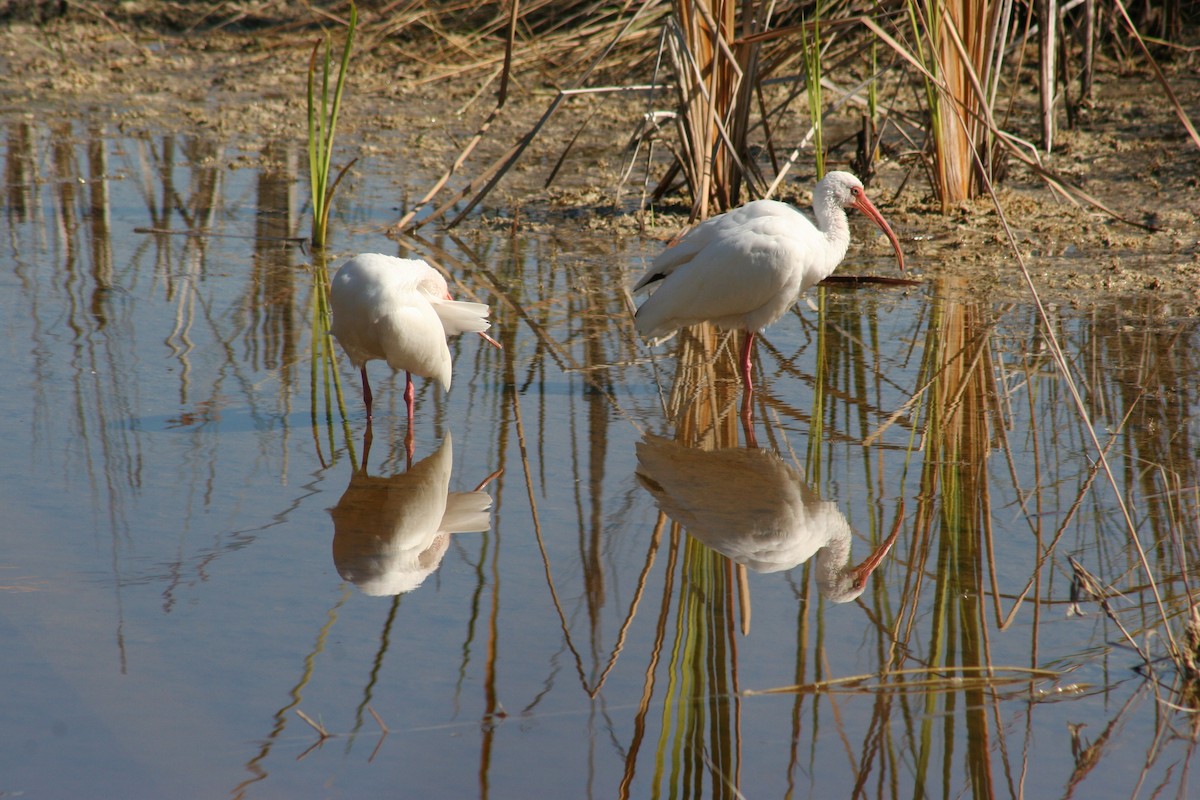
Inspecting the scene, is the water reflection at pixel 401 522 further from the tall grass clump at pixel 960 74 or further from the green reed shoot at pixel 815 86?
the tall grass clump at pixel 960 74

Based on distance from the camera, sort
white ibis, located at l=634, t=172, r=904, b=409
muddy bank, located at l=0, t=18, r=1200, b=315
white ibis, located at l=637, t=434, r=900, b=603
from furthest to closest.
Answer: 1. muddy bank, located at l=0, t=18, r=1200, b=315
2. white ibis, located at l=634, t=172, r=904, b=409
3. white ibis, located at l=637, t=434, r=900, b=603

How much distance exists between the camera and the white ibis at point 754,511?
3.48 metres

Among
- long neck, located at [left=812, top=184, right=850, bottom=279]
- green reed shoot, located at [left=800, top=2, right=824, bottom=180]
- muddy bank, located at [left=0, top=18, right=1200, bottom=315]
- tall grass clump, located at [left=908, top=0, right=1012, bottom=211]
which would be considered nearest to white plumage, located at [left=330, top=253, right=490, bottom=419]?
long neck, located at [left=812, top=184, right=850, bottom=279]

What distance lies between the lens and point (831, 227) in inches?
203

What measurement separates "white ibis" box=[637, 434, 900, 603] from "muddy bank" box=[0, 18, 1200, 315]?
2.46 meters

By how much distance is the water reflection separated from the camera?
3.39 meters

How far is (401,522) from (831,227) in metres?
2.36

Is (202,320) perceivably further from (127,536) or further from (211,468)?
(127,536)

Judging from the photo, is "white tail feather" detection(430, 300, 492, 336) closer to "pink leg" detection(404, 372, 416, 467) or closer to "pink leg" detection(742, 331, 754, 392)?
"pink leg" detection(404, 372, 416, 467)

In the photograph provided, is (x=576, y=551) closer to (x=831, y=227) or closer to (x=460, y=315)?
(x=460, y=315)

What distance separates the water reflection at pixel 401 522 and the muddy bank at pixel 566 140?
3.27 metres

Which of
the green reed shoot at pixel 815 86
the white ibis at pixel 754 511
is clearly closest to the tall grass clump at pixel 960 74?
the green reed shoot at pixel 815 86

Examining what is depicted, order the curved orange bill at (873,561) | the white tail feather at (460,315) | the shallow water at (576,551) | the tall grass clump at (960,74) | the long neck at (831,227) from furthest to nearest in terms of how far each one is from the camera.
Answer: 1. the tall grass clump at (960,74)
2. the long neck at (831,227)
3. the white tail feather at (460,315)
4. the curved orange bill at (873,561)
5. the shallow water at (576,551)

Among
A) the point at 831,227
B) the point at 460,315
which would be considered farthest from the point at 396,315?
the point at 831,227
